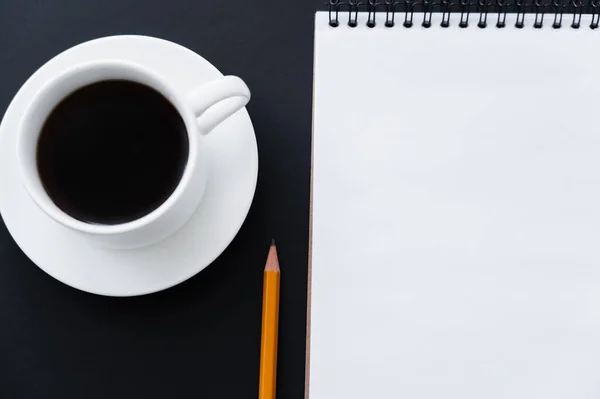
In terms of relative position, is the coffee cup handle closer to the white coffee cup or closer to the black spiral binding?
the white coffee cup

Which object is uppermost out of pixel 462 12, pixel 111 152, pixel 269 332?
pixel 462 12

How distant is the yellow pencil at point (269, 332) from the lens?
0.50 meters

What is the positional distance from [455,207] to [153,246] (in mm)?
218

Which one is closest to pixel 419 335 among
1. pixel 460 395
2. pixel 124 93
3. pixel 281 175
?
pixel 460 395

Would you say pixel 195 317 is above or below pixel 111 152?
below

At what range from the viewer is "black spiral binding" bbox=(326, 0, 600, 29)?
0.49m

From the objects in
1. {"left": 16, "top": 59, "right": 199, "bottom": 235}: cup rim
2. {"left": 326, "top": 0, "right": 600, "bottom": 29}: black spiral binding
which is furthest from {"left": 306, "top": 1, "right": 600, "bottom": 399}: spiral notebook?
{"left": 16, "top": 59, "right": 199, "bottom": 235}: cup rim

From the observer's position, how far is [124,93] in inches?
17.5

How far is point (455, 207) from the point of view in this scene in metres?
0.48

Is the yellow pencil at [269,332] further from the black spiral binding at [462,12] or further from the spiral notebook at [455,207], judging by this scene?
the black spiral binding at [462,12]

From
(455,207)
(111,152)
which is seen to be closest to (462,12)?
(455,207)

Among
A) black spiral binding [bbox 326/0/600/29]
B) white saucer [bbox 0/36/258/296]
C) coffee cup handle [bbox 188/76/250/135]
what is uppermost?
black spiral binding [bbox 326/0/600/29]

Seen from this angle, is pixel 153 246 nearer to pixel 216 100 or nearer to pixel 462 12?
pixel 216 100

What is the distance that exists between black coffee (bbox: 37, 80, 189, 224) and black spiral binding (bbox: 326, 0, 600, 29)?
0.15 m
